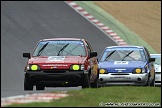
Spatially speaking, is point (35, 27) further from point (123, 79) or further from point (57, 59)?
point (57, 59)

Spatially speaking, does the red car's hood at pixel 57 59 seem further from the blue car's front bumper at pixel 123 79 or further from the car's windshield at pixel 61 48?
the blue car's front bumper at pixel 123 79

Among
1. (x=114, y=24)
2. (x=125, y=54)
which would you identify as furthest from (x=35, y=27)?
(x=125, y=54)

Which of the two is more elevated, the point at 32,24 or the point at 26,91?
the point at 32,24

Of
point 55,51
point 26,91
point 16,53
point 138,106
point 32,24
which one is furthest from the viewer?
point 32,24

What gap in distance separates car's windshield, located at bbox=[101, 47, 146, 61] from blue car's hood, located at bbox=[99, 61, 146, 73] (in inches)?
18.0

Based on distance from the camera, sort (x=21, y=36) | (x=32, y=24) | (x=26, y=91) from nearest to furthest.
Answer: (x=26, y=91)
(x=21, y=36)
(x=32, y=24)

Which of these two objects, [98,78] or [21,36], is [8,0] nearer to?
[21,36]

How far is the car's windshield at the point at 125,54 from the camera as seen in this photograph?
20.2 meters

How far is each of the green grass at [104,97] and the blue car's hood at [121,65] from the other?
2945 millimetres

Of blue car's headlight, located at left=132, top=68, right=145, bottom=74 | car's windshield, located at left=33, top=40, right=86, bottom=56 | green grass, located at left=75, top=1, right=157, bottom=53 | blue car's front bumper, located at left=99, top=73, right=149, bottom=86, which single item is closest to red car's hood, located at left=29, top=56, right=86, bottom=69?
car's windshield, located at left=33, top=40, right=86, bottom=56

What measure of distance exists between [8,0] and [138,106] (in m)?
28.2

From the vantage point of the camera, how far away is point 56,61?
687 inches

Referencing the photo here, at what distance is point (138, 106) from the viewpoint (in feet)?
37.8

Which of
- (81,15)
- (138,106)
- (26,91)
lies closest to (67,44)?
(26,91)
